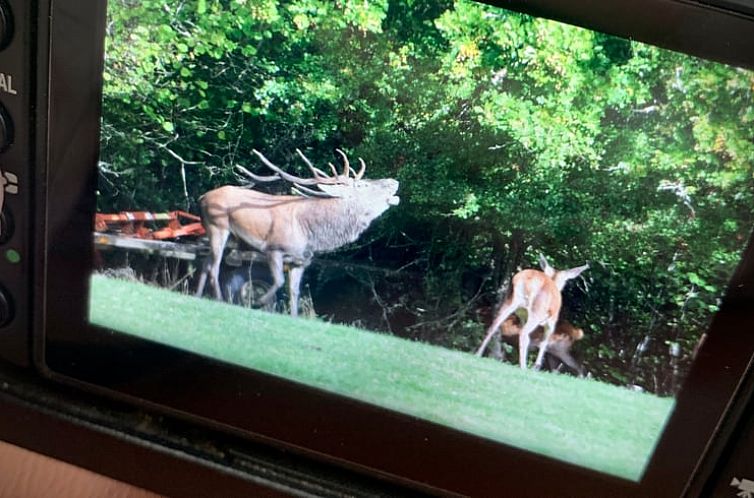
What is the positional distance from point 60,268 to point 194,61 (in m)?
0.19

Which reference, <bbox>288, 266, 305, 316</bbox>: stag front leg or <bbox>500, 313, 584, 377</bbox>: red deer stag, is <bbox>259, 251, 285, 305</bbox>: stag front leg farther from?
<bbox>500, 313, 584, 377</bbox>: red deer stag

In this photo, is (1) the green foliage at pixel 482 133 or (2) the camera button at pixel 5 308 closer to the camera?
(1) the green foliage at pixel 482 133

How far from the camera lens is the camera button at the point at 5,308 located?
589 millimetres

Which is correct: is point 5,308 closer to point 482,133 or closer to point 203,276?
point 203,276

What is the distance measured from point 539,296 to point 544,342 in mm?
36

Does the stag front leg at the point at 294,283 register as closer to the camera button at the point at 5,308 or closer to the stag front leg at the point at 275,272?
the stag front leg at the point at 275,272

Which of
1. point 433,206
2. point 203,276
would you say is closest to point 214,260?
point 203,276

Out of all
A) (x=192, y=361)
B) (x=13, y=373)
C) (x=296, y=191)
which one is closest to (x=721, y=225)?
(x=296, y=191)

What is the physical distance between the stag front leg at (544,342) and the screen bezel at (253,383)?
0.23 feet

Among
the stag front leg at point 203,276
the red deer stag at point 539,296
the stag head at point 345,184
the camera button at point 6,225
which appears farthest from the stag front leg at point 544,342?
the camera button at point 6,225

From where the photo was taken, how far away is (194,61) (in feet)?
1.64

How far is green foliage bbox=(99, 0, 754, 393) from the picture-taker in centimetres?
45

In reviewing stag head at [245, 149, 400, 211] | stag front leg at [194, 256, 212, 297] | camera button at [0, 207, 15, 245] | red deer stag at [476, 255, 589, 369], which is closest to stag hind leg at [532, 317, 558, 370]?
red deer stag at [476, 255, 589, 369]

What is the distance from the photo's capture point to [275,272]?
533 mm
